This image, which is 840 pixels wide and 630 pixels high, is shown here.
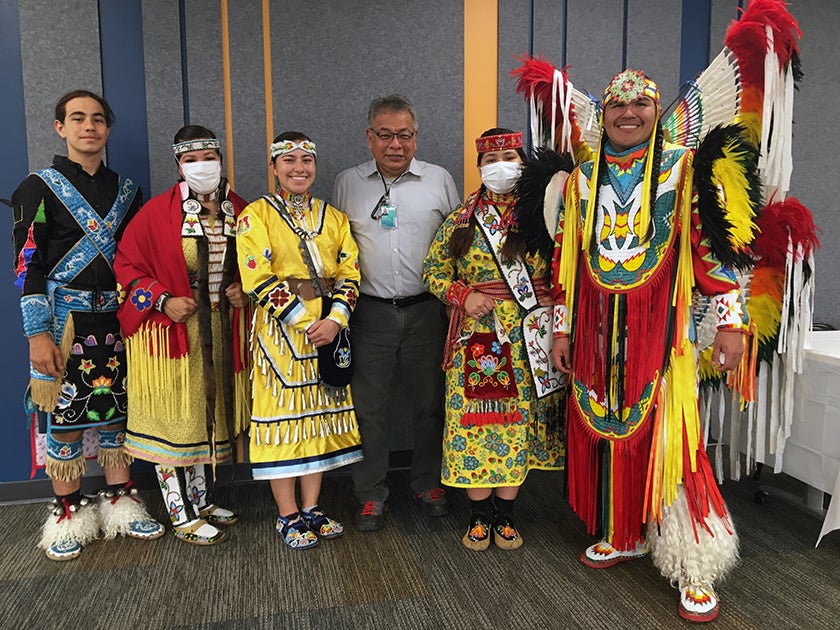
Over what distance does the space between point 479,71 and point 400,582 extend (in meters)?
2.30

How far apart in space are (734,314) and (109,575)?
2.21 metres

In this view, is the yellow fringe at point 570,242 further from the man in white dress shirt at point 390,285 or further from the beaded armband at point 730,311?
the man in white dress shirt at point 390,285

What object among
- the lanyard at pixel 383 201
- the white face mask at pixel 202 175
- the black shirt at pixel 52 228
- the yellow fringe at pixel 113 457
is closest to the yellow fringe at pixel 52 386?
the black shirt at pixel 52 228

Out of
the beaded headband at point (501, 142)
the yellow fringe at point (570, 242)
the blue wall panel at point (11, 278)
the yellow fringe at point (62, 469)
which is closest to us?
the yellow fringe at point (570, 242)

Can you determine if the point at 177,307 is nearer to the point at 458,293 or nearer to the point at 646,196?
the point at 458,293

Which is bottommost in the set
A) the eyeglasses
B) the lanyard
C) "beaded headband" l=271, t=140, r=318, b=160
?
the lanyard

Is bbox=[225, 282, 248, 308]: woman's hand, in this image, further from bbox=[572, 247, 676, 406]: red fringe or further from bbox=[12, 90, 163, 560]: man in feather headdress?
bbox=[572, 247, 676, 406]: red fringe

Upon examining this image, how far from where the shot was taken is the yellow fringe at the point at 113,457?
249 cm

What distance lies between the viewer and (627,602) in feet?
6.53

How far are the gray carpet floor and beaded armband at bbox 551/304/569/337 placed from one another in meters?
0.82

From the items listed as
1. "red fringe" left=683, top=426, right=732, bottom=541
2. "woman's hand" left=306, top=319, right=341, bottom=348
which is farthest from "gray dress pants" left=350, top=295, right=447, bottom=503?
"red fringe" left=683, top=426, right=732, bottom=541

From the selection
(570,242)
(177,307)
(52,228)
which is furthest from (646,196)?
Result: (52,228)

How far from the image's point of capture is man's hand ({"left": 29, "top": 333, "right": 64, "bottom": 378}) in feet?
7.43

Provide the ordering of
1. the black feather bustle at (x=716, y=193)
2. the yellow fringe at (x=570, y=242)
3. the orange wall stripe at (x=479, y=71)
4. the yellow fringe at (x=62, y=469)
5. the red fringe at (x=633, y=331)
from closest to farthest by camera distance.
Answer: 1. the black feather bustle at (x=716, y=193)
2. the red fringe at (x=633, y=331)
3. the yellow fringe at (x=570, y=242)
4. the yellow fringe at (x=62, y=469)
5. the orange wall stripe at (x=479, y=71)
